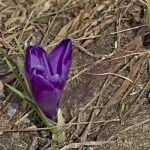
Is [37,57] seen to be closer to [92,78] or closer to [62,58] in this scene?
[62,58]

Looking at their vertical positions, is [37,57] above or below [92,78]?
above

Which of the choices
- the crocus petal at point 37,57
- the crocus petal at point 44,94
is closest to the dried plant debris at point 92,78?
the crocus petal at point 44,94

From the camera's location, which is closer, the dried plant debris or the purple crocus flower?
the purple crocus flower

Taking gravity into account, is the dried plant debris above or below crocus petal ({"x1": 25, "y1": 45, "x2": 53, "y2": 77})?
below

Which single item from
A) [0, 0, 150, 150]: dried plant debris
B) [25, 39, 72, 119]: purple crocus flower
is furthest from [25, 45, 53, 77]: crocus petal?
[0, 0, 150, 150]: dried plant debris

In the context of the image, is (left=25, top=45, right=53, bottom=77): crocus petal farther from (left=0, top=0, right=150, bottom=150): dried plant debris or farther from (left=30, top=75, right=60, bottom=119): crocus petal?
(left=0, top=0, right=150, bottom=150): dried plant debris

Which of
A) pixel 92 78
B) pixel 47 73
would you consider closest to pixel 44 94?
pixel 47 73

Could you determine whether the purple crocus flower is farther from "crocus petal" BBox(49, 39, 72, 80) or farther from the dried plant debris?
the dried plant debris

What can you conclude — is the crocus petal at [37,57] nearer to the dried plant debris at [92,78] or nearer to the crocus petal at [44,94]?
the crocus petal at [44,94]
